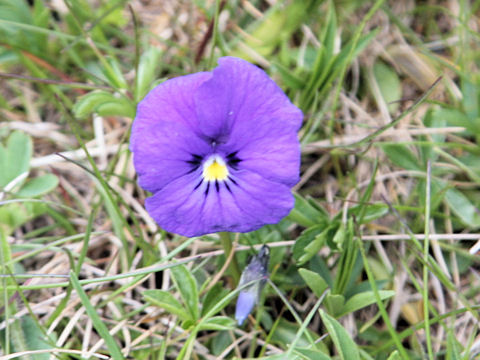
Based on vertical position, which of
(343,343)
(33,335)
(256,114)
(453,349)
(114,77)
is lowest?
(453,349)

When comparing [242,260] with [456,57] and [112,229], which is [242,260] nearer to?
[112,229]

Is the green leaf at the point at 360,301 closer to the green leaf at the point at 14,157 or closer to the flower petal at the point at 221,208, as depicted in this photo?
the flower petal at the point at 221,208

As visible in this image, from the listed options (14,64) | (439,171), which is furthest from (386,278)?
(14,64)

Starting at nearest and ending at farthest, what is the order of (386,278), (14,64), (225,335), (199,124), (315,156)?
(199,124) < (225,335) < (386,278) < (315,156) < (14,64)

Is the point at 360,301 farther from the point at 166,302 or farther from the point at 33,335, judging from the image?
the point at 33,335

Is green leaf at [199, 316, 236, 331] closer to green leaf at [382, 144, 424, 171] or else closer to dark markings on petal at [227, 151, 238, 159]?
dark markings on petal at [227, 151, 238, 159]

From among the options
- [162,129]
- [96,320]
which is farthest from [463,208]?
[96,320]

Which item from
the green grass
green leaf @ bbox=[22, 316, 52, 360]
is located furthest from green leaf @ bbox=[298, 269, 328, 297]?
green leaf @ bbox=[22, 316, 52, 360]
